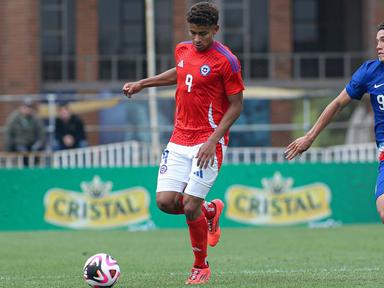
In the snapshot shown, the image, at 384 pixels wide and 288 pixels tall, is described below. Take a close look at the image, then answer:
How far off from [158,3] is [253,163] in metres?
11.8

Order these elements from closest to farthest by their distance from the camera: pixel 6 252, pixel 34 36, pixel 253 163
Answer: pixel 6 252, pixel 253 163, pixel 34 36

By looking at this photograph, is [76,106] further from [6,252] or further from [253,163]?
[6,252]

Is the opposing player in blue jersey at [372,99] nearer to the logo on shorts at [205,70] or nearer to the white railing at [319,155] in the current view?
the logo on shorts at [205,70]

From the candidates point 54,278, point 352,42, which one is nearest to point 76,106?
point 352,42

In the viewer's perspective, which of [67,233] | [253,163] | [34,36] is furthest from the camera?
[34,36]

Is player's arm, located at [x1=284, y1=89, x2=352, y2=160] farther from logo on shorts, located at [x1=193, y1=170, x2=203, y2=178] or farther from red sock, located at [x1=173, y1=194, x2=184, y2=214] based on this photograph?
red sock, located at [x1=173, y1=194, x2=184, y2=214]

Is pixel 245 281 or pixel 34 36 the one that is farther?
pixel 34 36

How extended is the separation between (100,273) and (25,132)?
12451mm

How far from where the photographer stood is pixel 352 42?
30938mm

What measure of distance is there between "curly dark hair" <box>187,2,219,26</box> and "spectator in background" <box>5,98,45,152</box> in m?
11.8

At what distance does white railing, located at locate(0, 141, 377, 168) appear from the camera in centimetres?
2045

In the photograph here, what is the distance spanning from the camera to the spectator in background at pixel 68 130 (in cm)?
2180

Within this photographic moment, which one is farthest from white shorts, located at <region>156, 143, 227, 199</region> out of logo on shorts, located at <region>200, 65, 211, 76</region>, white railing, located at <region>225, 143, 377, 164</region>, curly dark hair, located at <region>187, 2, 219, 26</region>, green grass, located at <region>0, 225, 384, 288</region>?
white railing, located at <region>225, 143, 377, 164</region>

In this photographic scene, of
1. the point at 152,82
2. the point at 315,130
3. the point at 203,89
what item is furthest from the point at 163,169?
the point at 315,130
